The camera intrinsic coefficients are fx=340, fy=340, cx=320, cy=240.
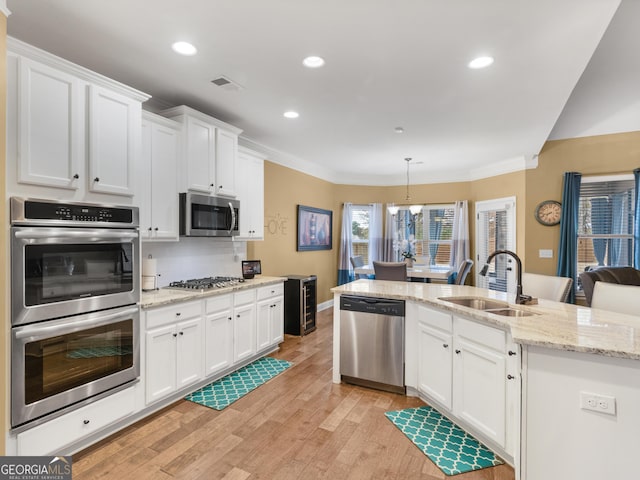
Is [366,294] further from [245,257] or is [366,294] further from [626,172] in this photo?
[626,172]

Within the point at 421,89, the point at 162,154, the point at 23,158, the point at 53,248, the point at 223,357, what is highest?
the point at 421,89

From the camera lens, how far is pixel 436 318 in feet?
8.93

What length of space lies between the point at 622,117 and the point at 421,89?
11.9 ft

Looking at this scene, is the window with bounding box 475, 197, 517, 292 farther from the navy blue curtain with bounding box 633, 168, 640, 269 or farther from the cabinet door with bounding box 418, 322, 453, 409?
the cabinet door with bounding box 418, 322, 453, 409

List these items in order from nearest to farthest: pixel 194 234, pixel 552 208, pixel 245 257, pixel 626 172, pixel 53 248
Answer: pixel 53 248
pixel 194 234
pixel 245 257
pixel 626 172
pixel 552 208

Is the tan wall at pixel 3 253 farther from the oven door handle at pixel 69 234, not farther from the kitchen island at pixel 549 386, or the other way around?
the kitchen island at pixel 549 386

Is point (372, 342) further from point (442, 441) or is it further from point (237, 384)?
point (237, 384)

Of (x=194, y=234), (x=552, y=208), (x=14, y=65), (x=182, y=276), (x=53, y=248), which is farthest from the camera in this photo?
(x=552, y=208)

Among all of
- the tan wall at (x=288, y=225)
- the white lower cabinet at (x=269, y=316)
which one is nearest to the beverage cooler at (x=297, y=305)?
the tan wall at (x=288, y=225)

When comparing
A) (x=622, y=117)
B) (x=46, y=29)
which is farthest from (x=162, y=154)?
(x=622, y=117)

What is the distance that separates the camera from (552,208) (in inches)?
209

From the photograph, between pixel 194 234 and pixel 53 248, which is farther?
pixel 194 234

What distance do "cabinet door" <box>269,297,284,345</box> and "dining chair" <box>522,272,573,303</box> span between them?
8.79 ft

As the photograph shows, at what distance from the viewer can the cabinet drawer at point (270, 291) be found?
153 inches
